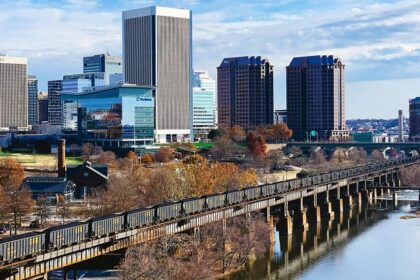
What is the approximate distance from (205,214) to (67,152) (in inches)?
4976

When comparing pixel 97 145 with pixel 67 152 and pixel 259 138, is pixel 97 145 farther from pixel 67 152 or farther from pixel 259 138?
pixel 259 138

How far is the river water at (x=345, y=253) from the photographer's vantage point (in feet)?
195

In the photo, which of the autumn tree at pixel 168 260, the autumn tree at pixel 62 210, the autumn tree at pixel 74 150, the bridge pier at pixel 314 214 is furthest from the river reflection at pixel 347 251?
the autumn tree at pixel 74 150

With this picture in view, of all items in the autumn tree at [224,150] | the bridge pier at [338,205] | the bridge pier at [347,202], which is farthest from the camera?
the autumn tree at [224,150]

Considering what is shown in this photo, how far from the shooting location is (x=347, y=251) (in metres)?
71.2

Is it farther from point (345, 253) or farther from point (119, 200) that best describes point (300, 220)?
point (119, 200)

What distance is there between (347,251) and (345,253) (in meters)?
1.20

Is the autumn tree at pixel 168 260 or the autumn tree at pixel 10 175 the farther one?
the autumn tree at pixel 10 175

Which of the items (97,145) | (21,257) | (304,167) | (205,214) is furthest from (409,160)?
(21,257)

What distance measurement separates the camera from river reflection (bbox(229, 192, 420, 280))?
60.1 metres

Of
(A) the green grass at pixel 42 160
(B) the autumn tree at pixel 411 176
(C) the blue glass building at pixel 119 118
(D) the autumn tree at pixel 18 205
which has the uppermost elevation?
(C) the blue glass building at pixel 119 118

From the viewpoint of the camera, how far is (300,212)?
8569 cm

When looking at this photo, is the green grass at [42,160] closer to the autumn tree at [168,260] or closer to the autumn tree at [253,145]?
the autumn tree at [253,145]

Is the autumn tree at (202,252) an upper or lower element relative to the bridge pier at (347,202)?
upper
